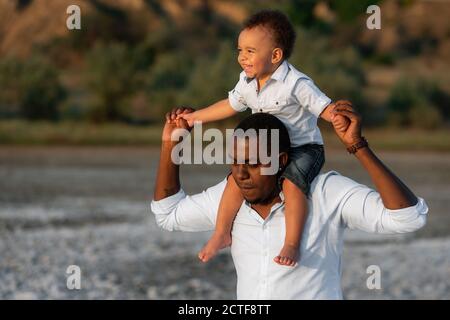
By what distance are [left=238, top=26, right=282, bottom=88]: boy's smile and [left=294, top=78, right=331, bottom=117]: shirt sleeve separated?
100 millimetres

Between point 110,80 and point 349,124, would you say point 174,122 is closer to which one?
point 349,124

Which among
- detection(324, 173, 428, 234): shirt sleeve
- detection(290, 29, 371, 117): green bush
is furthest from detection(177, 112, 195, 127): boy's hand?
detection(290, 29, 371, 117): green bush

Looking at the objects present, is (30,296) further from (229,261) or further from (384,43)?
(384,43)

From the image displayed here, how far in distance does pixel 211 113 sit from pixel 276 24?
0.38 metres

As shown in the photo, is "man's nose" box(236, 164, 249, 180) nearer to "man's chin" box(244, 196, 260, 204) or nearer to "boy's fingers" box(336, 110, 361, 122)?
"man's chin" box(244, 196, 260, 204)

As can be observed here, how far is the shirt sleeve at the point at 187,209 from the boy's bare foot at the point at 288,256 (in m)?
0.37

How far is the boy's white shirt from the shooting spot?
367 centimetres

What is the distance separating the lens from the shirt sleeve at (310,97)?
3.60 meters

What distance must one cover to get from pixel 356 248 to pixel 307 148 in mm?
11485

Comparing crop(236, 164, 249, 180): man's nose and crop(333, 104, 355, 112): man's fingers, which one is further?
crop(236, 164, 249, 180): man's nose

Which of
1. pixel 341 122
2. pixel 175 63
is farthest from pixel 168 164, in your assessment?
pixel 175 63

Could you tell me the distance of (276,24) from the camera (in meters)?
3.63

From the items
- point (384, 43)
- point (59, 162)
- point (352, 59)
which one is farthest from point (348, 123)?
point (384, 43)

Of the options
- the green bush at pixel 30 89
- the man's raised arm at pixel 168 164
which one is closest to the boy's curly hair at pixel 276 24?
the man's raised arm at pixel 168 164
